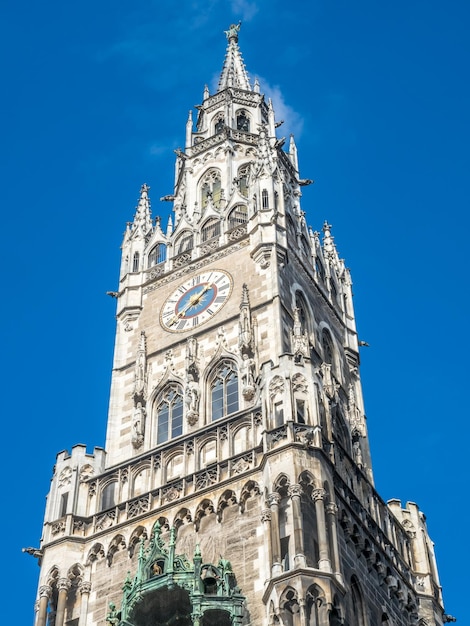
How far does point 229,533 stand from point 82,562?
459 centimetres

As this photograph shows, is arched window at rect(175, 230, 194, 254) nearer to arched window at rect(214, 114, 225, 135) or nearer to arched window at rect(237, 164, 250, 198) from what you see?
arched window at rect(237, 164, 250, 198)

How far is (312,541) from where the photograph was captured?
110 feet

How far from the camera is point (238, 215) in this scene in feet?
161

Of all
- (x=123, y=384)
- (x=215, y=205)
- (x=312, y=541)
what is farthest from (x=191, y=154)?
(x=312, y=541)

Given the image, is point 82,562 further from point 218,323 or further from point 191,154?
point 191,154

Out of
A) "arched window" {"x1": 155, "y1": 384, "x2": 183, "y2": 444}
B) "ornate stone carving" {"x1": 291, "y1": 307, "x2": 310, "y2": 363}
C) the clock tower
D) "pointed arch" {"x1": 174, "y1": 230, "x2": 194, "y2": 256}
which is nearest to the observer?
the clock tower

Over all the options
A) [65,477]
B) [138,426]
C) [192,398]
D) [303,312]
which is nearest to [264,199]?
[303,312]

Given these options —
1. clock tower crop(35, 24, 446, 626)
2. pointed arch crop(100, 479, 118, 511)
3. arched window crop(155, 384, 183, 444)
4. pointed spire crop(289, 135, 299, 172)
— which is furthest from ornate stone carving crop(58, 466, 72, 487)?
pointed spire crop(289, 135, 299, 172)

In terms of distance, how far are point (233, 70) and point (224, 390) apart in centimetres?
2452

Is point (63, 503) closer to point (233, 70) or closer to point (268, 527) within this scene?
point (268, 527)

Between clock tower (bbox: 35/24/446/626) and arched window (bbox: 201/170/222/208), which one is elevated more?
arched window (bbox: 201/170/222/208)

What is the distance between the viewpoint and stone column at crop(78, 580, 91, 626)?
35812 mm

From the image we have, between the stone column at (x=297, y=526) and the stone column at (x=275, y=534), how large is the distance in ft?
1.46

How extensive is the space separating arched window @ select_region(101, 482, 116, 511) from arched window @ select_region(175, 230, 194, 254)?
469 inches
